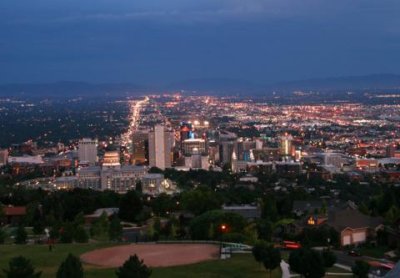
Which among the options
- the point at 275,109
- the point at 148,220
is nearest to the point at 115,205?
the point at 148,220

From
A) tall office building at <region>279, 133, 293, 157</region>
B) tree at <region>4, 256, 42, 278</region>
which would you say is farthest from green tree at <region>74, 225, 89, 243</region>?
tall office building at <region>279, 133, 293, 157</region>

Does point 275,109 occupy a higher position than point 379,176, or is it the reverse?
point 275,109

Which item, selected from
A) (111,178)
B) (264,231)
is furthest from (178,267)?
(111,178)

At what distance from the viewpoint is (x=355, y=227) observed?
30.5 meters

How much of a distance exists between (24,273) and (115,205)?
26.4 m

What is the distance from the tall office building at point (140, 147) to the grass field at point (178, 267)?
214 feet

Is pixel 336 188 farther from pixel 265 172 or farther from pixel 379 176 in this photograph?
pixel 265 172

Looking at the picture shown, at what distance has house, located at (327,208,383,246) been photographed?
30.2 metres

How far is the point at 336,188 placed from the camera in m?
61.7

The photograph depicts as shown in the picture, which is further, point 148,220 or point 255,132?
point 255,132

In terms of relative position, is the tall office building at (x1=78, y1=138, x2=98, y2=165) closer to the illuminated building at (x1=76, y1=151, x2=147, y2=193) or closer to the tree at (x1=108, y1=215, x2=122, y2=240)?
the illuminated building at (x1=76, y1=151, x2=147, y2=193)

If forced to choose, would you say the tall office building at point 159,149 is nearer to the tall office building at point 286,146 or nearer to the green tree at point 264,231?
the tall office building at point 286,146

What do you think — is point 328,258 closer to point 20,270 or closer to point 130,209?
point 20,270

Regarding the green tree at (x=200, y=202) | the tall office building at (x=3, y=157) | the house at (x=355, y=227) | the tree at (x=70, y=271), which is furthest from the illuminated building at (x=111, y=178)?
the tree at (x=70, y=271)
